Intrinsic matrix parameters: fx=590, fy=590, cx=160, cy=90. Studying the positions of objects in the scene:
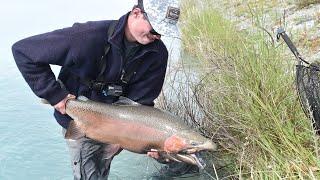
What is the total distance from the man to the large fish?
13 centimetres

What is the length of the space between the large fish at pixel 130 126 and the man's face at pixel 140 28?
1.82 ft

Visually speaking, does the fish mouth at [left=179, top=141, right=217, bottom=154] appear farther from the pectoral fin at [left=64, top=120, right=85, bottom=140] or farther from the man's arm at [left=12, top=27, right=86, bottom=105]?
the man's arm at [left=12, top=27, right=86, bottom=105]

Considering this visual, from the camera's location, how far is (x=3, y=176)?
239 inches

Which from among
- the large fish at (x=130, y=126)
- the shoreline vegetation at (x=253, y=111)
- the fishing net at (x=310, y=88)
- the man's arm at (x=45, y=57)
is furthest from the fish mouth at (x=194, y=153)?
the man's arm at (x=45, y=57)

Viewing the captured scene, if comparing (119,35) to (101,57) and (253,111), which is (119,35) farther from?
(253,111)

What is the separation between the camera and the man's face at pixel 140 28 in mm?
4152

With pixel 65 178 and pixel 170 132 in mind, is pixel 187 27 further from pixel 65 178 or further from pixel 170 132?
pixel 170 132

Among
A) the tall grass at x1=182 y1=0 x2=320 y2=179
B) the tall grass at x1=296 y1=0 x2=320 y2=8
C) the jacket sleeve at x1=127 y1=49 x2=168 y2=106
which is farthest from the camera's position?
the tall grass at x1=296 y1=0 x2=320 y2=8

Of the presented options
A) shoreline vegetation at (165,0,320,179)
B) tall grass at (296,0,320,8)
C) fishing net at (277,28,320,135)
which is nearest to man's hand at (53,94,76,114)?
shoreline vegetation at (165,0,320,179)

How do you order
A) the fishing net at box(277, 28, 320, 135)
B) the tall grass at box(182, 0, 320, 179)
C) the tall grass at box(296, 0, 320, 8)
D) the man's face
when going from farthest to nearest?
the tall grass at box(296, 0, 320, 8)
the fishing net at box(277, 28, 320, 135)
the tall grass at box(182, 0, 320, 179)
the man's face

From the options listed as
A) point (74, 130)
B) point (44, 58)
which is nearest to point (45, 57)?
point (44, 58)

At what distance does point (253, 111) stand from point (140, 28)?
126 cm

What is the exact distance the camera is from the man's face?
415cm

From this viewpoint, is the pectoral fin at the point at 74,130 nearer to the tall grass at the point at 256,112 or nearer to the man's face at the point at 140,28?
the man's face at the point at 140,28
